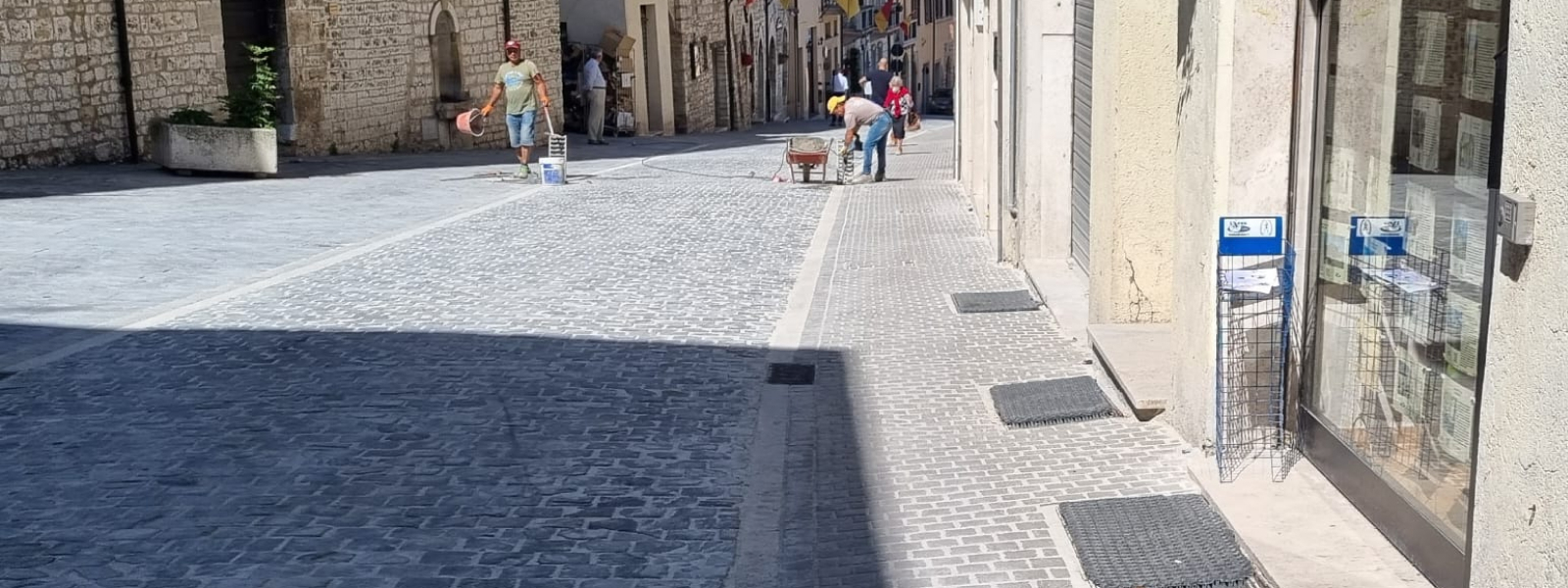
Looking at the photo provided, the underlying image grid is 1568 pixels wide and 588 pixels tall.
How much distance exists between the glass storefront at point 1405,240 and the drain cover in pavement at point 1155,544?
1.56ft

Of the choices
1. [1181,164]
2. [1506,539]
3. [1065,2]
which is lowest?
[1506,539]

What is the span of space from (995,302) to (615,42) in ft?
84.1

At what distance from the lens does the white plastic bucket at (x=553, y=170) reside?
18844mm

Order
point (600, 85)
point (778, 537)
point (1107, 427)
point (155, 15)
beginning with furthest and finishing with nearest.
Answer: point (600, 85) → point (155, 15) → point (1107, 427) → point (778, 537)

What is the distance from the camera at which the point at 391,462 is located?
6398 mm

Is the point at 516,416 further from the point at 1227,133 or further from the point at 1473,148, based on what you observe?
the point at 1473,148

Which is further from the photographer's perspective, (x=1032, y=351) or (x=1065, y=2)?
(x=1065, y=2)

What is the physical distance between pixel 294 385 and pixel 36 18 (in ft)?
40.6

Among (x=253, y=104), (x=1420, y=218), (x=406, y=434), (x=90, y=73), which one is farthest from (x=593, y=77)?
(x=1420, y=218)

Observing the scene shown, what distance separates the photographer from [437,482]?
20.1 ft

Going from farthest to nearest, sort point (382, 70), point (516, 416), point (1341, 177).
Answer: point (382, 70) < point (516, 416) < point (1341, 177)

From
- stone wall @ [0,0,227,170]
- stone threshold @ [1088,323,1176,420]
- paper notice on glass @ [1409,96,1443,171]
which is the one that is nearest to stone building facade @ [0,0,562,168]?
stone wall @ [0,0,227,170]

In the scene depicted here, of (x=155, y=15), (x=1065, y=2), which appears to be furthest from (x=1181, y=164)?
(x=155, y=15)

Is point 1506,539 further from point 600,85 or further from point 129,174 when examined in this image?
point 600,85
